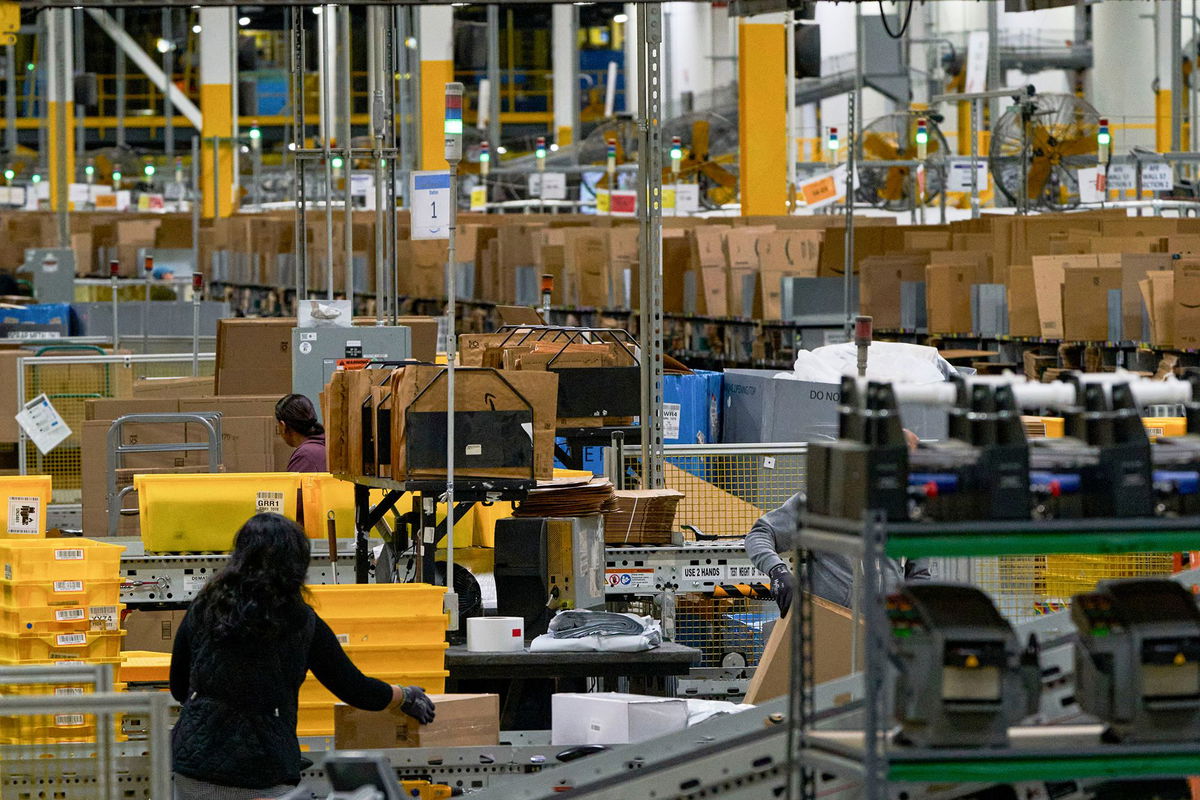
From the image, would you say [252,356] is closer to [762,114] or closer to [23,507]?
[23,507]

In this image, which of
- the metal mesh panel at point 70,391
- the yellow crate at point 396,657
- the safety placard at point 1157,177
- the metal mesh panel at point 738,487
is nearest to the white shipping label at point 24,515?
the yellow crate at point 396,657

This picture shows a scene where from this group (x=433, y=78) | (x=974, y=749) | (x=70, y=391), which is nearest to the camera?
(x=974, y=749)

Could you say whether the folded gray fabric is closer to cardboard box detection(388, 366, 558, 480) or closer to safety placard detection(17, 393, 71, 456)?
cardboard box detection(388, 366, 558, 480)

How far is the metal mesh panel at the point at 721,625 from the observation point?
7344 millimetres

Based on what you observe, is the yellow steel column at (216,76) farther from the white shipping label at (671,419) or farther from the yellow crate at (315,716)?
the yellow crate at (315,716)

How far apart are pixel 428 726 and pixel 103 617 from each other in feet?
4.05

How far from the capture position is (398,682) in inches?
221

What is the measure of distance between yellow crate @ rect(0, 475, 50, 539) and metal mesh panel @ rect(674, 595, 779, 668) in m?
2.45

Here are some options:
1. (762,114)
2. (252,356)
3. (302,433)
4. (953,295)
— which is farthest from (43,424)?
(762,114)

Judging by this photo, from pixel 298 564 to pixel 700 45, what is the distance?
35101 mm

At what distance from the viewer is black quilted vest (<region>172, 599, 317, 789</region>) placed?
15.5ft

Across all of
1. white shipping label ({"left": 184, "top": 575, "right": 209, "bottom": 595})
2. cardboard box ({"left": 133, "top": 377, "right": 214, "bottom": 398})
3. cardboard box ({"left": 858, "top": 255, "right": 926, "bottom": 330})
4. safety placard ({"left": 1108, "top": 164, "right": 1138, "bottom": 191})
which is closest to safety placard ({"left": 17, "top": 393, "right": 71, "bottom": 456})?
cardboard box ({"left": 133, "top": 377, "right": 214, "bottom": 398})

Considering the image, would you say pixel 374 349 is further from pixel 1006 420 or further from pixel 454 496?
pixel 1006 420

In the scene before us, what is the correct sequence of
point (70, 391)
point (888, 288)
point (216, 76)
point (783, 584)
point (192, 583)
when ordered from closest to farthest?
point (783, 584), point (192, 583), point (70, 391), point (888, 288), point (216, 76)
